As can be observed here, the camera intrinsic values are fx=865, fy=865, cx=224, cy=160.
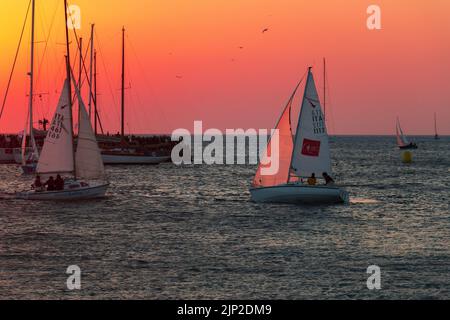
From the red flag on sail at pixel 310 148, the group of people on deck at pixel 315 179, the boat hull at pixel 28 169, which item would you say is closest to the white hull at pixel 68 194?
the red flag on sail at pixel 310 148

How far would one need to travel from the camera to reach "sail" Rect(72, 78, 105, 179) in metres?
53.9

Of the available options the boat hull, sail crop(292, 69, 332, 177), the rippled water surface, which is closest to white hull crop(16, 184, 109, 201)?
the rippled water surface

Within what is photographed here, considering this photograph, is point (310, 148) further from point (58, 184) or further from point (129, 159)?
point (129, 159)

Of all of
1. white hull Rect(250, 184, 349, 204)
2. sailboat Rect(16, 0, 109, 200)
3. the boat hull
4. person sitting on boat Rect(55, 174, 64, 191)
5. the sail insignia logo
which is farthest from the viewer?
the boat hull

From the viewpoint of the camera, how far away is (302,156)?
Result: 50.8m

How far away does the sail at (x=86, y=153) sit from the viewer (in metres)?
53.9

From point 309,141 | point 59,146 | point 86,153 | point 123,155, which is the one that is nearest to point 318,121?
point 309,141

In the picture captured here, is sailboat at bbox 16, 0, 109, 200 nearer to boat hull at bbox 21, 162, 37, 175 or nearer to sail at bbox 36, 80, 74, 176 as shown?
sail at bbox 36, 80, 74, 176

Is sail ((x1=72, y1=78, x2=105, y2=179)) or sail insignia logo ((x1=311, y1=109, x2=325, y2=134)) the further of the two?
sail ((x1=72, y1=78, x2=105, y2=179))

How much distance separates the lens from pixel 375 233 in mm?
39719

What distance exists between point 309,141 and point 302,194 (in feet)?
11.2

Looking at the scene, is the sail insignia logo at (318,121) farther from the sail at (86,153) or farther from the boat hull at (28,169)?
the boat hull at (28,169)

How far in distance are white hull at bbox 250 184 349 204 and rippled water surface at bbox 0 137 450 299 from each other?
566 millimetres
